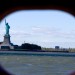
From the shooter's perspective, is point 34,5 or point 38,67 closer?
point 34,5

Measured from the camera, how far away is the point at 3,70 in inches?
98.0

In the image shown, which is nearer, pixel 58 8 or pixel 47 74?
pixel 58 8

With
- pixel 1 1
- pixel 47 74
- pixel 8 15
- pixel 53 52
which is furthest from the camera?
pixel 53 52

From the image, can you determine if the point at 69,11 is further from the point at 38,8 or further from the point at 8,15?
the point at 8,15

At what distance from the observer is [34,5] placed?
241cm

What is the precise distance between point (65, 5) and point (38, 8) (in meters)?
0.19

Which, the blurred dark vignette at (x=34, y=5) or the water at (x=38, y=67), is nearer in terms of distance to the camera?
the blurred dark vignette at (x=34, y=5)

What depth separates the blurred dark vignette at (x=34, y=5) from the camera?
2.38 meters

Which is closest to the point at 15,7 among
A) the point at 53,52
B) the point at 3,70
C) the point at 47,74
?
the point at 3,70

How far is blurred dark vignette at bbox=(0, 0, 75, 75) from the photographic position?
2.38 m

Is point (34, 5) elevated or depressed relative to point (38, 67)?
elevated

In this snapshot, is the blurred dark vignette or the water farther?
the water

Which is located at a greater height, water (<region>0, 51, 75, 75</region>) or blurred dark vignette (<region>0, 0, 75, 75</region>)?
blurred dark vignette (<region>0, 0, 75, 75</region>)

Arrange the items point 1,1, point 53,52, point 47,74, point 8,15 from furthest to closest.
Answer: point 53,52 → point 47,74 → point 8,15 → point 1,1
